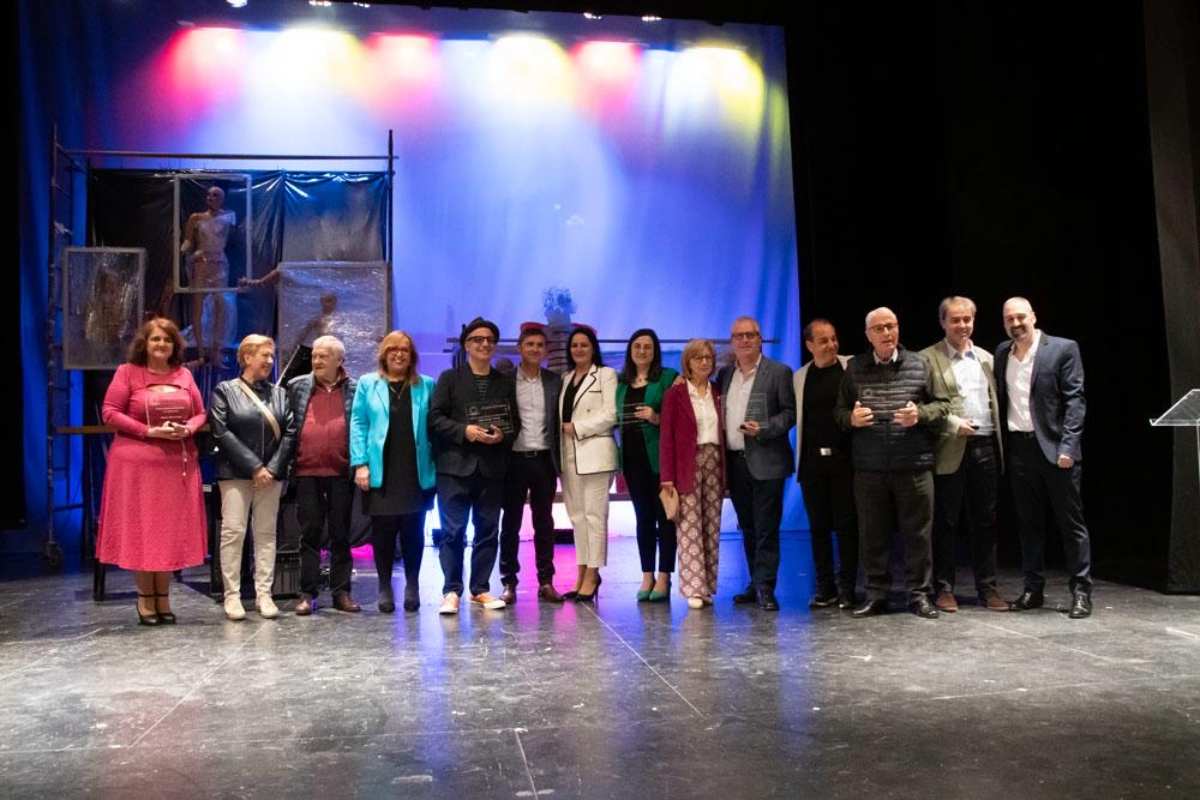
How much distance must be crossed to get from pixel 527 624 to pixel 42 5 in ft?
22.7

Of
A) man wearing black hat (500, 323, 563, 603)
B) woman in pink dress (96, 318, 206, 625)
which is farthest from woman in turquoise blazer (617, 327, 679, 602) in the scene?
woman in pink dress (96, 318, 206, 625)

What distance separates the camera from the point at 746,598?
505cm

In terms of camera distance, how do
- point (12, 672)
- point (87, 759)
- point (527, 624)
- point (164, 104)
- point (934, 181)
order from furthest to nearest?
point (164, 104)
point (934, 181)
point (527, 624)
point (12, 672)
point (87, 759)

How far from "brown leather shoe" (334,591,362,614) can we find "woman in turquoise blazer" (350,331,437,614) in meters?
0.13

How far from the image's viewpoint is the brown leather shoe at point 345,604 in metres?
4.98

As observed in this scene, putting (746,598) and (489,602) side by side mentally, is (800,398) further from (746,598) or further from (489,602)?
(489,602)

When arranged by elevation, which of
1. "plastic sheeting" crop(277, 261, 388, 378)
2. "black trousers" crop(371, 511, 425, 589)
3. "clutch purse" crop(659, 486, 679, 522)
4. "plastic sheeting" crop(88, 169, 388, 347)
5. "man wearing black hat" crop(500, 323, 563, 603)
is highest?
"plastic sheeting" crop(88, 169, 388, 347)

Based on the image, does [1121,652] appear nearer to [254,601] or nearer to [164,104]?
[254,601]

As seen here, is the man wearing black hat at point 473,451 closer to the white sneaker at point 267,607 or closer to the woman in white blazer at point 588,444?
the woman in white blazer at point 588,444

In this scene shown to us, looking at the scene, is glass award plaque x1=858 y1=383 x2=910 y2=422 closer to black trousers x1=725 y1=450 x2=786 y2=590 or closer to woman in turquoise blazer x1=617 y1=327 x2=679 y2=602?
black trousers x1=725 y1=450 x2=786 y2=590

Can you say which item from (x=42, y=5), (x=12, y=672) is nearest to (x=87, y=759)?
(x=12, y=672)

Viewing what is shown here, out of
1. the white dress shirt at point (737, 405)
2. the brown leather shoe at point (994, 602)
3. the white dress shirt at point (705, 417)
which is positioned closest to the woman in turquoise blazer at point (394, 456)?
the white dress shirt at point (705, 417)

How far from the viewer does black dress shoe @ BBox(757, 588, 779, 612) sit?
478 centimetres

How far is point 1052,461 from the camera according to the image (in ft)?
14.9
